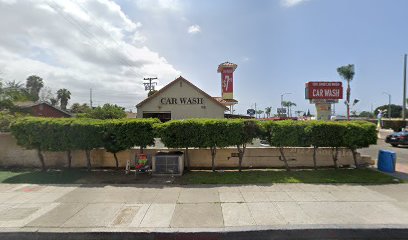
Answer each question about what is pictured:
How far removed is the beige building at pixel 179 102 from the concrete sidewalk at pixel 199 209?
19330 mm

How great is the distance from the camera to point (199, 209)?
5566mm

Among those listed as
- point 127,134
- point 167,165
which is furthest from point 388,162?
point 127,134

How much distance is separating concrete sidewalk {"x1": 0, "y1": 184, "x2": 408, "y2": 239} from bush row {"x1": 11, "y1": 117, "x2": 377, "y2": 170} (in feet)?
6.14

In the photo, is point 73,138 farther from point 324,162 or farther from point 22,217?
point 324,162

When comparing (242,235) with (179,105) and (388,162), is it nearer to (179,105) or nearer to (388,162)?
(388,162)

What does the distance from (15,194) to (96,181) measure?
2122 mm

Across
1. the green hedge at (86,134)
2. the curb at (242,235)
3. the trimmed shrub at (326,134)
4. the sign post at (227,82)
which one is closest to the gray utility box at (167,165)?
the green hedge at (86,134)

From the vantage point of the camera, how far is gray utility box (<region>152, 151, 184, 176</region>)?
339 inches

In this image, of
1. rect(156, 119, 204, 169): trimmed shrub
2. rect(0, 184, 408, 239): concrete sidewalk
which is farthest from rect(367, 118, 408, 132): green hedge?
rect(156, 119, 204, 169): trimmed shrub

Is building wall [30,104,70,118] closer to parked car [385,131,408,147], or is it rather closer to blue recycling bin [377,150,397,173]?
blue recycling bin [377,150,397,173]

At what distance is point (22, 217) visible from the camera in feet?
17.0

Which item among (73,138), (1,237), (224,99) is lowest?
(1,237)

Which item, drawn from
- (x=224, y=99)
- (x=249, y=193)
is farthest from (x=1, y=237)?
(x=224, y=99)

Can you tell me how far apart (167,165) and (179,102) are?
18.3 metres
